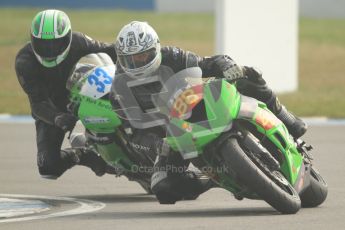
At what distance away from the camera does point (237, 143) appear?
7926 millimetres

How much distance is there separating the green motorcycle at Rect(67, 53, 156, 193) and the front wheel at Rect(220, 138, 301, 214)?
138 centimetres

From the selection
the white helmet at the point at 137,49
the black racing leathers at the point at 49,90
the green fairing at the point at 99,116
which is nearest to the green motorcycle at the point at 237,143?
the white helmet at the point at 137,49

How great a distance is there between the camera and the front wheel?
7812mm

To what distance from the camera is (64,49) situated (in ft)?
33.6

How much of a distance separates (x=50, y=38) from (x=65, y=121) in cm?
80

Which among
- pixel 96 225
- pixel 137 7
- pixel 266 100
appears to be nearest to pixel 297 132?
pixel 266 100

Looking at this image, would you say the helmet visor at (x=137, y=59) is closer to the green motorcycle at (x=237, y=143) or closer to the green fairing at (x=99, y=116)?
the green motorcycle at (x=237, y=143)

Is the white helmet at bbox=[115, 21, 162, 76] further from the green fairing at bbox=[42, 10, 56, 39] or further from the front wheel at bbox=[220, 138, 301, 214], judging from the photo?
the green fairing at bbox=[42, 10, 56, 39]

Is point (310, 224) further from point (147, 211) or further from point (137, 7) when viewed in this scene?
point (137, 7)

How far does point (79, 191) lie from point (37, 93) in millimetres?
944

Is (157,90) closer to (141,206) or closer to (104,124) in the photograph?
(104,124)

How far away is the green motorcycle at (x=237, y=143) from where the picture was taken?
7.89 meters

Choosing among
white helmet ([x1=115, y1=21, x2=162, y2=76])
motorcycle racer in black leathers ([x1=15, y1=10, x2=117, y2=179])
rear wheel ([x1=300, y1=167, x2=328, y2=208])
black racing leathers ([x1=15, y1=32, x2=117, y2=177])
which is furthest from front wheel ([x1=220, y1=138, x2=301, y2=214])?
black racing leathers ([x1=15, y1=32, x2=117, y2=177])

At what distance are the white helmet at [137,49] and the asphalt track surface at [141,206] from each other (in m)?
1.09
